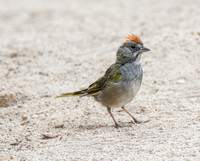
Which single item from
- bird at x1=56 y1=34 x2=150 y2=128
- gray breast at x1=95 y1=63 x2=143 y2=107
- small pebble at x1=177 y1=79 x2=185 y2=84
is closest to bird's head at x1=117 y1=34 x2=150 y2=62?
bird at x1=56 y1=34 x2=150 y2=128

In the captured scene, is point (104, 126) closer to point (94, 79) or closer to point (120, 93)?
point (120, 93)

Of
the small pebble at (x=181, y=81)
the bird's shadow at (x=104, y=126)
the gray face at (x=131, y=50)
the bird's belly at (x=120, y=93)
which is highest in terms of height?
the gray face at (x=131, y=50)

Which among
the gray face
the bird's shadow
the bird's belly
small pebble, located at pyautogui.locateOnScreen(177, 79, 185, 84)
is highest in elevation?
the gray face

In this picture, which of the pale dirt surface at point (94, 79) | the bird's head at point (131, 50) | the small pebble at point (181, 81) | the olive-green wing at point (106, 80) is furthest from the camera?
the small pebble at point (181, 81)

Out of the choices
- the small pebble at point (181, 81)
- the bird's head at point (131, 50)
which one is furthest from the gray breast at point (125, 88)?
the small pebble at point (181, 81)

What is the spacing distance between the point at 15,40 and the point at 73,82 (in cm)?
331

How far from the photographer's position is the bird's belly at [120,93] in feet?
17.8

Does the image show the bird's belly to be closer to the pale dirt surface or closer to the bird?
the bird

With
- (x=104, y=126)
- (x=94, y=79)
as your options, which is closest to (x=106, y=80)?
(x=104, y=126)

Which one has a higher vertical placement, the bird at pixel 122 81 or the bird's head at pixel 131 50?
the bird's head at pixel 131 50

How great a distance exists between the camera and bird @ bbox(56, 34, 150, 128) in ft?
17.9

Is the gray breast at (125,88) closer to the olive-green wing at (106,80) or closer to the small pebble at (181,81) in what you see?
the olive-green wing at (106,80)

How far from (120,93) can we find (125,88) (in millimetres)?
105

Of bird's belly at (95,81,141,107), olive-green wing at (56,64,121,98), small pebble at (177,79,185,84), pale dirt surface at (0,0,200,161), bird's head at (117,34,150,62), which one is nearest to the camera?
pale dirt surface at (0,0,200,161)
